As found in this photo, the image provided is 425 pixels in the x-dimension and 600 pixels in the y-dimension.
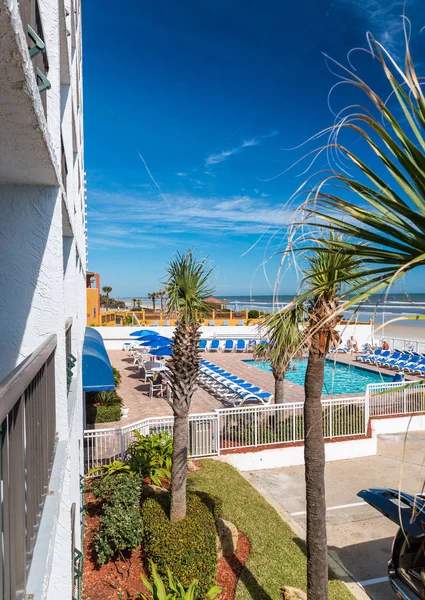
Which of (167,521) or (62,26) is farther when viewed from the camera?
(167,521)

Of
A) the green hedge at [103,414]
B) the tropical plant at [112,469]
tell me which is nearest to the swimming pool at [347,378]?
the green hedge at [103,414]

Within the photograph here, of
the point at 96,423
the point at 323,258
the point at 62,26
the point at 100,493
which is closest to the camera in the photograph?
the point at 62,26

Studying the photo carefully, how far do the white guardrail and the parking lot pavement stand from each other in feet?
3.07

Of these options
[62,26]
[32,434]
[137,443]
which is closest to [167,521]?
[137,443]

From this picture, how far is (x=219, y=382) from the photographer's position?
18062mm

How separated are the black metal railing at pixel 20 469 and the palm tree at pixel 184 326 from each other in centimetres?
483

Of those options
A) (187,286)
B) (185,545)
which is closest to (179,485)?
(185,545)

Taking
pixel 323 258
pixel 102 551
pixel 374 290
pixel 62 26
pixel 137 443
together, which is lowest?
pixel 102 551

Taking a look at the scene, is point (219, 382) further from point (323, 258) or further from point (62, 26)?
point (62, 26)

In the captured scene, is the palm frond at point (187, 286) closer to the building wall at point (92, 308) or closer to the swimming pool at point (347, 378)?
the swimming pool at point (347, 378)

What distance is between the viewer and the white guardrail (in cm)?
1062

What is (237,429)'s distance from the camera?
39.6 feet

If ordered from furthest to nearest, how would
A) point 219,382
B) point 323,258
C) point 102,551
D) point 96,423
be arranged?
point 219,382
point 96,423
point 102,551
point 323,258

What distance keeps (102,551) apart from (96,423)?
7.43m
